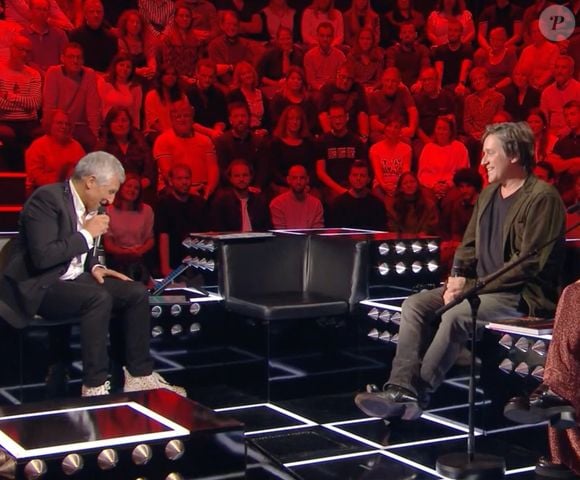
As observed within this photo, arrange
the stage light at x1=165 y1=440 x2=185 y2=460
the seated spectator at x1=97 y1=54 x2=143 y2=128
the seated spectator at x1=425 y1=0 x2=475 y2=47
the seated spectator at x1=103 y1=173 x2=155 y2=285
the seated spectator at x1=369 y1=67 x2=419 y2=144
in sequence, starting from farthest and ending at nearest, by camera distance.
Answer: the seated spectator at x1=425 y1=0 x2=475 y2=47
the seated spectator at x1=369 y1=67 x2=419 y2=144
the seated spectator at x1=97 y1=54 x2=143 y2=128
the seated spectator at x1=103 y1=173 x2=155 y2=285
the stage light at x1=165 y1=440 x2=185 y2=460

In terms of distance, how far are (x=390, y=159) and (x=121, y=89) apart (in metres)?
2.17

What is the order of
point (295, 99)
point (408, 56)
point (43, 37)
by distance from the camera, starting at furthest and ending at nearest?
point (408, 56), point (295, 99), point (43, 37)

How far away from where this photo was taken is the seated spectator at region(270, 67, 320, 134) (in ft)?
23.6

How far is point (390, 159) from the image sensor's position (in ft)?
24.4

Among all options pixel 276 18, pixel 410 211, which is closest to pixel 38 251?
pixel 410 211

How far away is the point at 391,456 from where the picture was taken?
346 cm

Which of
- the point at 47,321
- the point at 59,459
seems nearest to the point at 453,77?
the point at 47,321

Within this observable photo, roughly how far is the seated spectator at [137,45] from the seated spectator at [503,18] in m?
3.60

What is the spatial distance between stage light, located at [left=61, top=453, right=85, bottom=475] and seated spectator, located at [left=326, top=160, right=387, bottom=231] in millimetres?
4470

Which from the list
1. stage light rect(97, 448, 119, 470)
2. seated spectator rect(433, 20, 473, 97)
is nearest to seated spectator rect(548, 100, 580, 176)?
seated spectator rect(433, 20, 473, 97)

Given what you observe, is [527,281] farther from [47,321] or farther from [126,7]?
[126,7]

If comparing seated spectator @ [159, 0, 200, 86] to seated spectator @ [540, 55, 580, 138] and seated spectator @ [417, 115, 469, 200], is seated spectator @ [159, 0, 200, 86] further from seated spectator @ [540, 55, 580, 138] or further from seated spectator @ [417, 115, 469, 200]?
seated spectator @ [540, 55, 580, 138]

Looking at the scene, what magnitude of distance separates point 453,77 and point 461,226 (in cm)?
217

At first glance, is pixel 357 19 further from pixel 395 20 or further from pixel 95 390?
pixel 95 390
